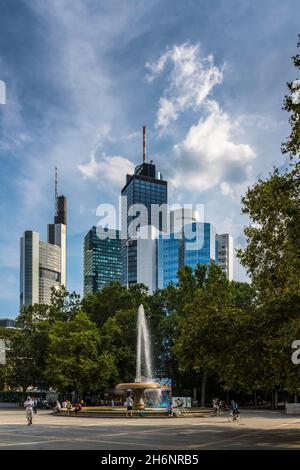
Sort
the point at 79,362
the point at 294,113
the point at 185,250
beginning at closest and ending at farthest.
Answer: the point at 294,113
the point at 79,362
the point at 185,250

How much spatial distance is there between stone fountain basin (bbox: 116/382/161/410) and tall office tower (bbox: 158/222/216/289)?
12368cm

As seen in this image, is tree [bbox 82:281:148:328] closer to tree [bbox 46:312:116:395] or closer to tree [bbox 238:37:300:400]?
tree [bbox 46:312:116:395]

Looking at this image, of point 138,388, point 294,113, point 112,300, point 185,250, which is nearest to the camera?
point 294,113

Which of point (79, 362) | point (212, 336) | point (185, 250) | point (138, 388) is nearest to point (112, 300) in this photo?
point (79, 362)

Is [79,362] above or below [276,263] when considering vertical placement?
below

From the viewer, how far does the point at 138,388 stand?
45938 mm

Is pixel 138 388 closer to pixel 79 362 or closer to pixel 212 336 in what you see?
pixel 79 362

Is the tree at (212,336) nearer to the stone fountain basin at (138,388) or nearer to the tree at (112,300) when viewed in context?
the stone fountain basin at (138,388)

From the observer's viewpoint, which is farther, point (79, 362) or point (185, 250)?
point (185, 250)

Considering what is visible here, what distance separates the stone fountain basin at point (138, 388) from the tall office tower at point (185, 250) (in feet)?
406

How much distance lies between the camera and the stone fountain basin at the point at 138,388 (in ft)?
150

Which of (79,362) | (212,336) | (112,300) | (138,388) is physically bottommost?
(138,388)

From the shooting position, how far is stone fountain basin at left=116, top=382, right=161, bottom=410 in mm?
45688

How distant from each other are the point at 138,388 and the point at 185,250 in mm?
132211
